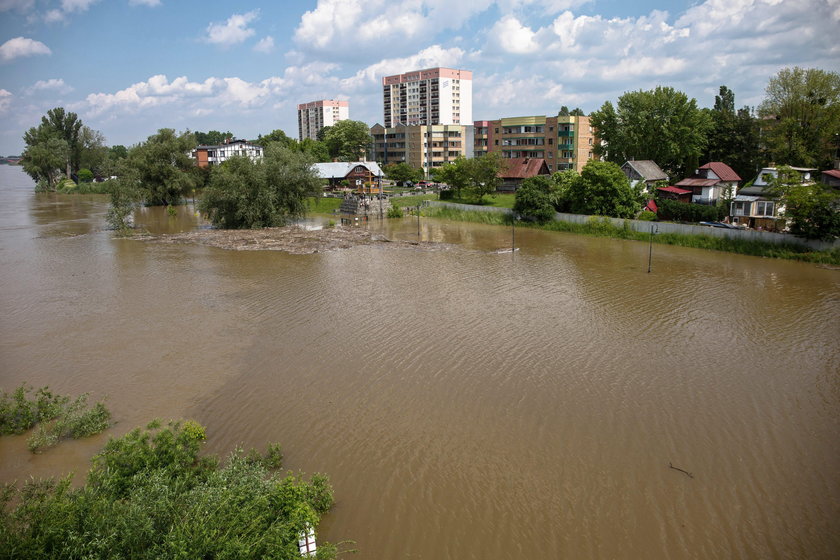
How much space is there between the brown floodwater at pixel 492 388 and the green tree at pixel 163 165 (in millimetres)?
28111

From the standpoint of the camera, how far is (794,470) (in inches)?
386

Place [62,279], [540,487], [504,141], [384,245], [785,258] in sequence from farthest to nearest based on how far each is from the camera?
[504,141] → [384,245] → [785,258] → [62,279] → [540,487]

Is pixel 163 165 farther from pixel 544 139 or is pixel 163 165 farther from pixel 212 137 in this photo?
pixel 212 137

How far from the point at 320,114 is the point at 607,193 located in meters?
105

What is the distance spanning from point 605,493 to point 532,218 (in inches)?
1287

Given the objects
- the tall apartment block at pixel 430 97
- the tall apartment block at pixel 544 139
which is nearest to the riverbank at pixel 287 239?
the tall apartment block at pixel 544 139

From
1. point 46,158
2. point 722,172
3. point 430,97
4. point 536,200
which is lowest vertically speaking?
point 536,200

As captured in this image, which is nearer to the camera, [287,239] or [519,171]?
[287,239]

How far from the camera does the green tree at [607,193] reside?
36.1m

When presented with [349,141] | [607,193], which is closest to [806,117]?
[607,193]

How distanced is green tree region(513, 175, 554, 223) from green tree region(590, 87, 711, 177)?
39.3 ft

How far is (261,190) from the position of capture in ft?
126

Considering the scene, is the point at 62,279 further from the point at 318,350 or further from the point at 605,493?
the point at 605,493

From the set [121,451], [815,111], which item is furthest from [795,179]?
[121,451]
